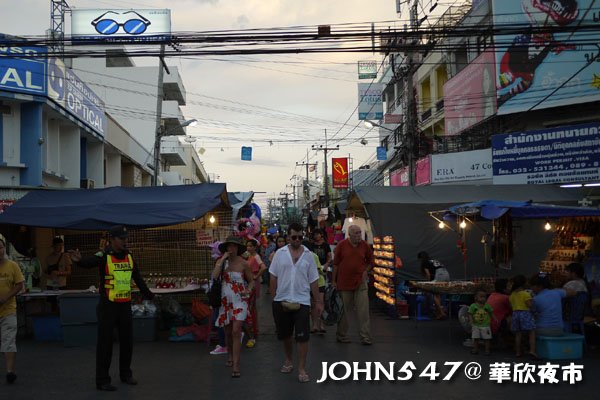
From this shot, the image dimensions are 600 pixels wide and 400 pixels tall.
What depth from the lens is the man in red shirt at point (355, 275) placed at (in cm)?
1009

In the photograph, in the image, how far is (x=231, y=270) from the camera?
824 centimetres

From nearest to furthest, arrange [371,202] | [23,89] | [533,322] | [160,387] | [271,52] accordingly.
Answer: [160,387] → [533,322] → [271,52] → [371,202] → [23,89]

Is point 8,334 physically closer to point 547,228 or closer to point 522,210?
point 522,210

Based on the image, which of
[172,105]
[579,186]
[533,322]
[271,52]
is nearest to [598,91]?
[579,186]

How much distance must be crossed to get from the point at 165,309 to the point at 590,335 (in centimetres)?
718

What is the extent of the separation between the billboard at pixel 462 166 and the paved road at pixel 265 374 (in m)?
13.9

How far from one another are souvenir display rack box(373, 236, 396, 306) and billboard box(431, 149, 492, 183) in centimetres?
980

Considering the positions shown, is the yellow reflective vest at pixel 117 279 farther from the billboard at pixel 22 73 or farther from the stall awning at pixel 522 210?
the billboard at pixel 22 73

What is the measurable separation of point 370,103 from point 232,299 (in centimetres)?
3826

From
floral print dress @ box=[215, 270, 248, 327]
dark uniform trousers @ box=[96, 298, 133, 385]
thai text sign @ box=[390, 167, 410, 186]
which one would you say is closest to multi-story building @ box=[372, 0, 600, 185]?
thai text sign @ box=[390, 167, 410, 186]

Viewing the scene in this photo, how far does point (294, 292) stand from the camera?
7465mm

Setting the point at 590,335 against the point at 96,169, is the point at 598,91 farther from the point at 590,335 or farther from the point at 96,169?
the point at 96,169

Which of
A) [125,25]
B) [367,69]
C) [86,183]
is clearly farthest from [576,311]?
[367,69]

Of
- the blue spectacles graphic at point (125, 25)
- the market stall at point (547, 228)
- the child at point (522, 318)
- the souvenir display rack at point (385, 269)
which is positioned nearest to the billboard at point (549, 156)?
the market stall at point (547, 228)
